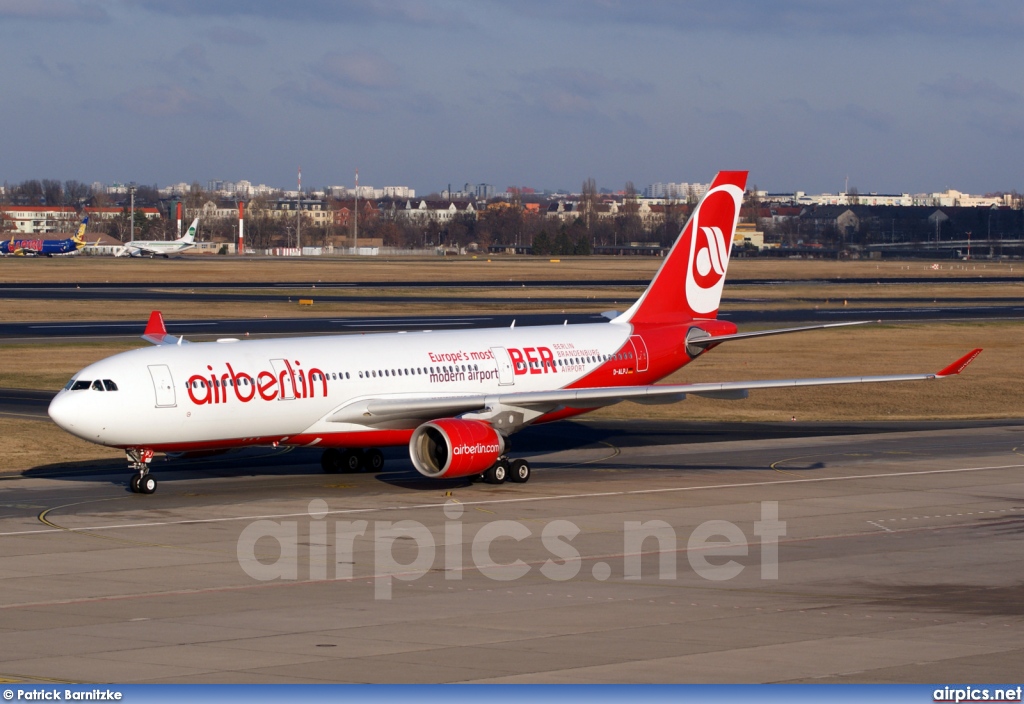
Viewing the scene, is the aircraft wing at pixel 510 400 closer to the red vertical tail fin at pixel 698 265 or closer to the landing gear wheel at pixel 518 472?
the landing gear wheel at pixel 518 472

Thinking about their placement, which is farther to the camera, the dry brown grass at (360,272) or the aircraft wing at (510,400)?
the dry brown grass at (360,272)

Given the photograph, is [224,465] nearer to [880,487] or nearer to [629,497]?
[629,497]

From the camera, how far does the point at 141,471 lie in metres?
37.2

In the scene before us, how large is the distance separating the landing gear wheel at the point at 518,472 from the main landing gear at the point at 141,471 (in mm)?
10237

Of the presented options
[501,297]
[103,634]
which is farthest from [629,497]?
[501,297]

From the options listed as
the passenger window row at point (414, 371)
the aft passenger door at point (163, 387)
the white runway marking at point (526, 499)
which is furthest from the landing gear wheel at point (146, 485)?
the passenger window row at point (414, 371)

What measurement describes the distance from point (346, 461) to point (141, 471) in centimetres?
690

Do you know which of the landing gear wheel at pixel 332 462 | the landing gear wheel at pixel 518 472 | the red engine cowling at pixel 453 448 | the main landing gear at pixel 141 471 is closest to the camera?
the main landing gear at pixel 141 471

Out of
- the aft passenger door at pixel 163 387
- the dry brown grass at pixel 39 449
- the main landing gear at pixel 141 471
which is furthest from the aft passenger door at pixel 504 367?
the dry brown grass at pixel 39 449

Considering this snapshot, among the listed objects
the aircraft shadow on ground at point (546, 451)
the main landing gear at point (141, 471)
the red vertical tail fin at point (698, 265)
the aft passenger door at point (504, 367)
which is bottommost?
the aircraft shadow on ground at point (546, 451)

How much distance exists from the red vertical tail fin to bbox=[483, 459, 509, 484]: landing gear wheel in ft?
31.9

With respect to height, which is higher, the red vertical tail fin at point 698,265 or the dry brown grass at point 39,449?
the red vertical tail fin at point 698,265

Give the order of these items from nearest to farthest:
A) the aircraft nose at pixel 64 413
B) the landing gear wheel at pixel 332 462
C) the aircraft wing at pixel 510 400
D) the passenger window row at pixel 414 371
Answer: the aircraft nose at pixel 64 413
the aircraft wing at pixel 510 400
the passenger window row at pixel 414 371
the landing gear wheel at pixel 332 462

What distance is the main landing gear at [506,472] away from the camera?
39.6 metres
